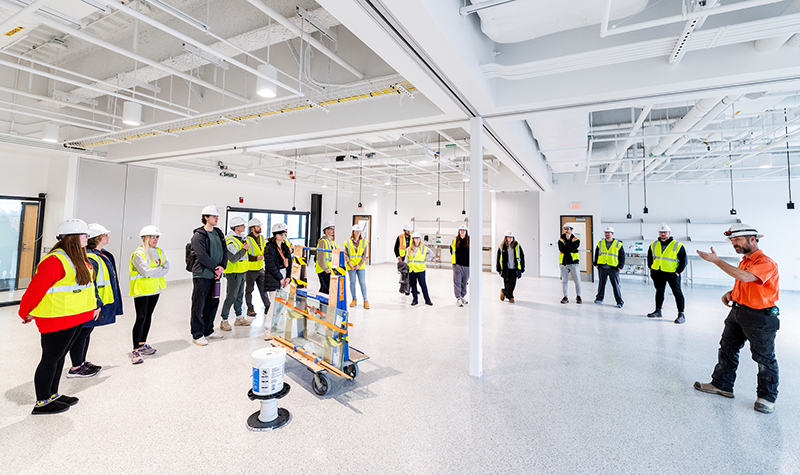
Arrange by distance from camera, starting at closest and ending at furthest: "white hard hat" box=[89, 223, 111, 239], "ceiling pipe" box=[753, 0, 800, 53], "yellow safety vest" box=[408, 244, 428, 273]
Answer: "ceiling pipe" box=[753, 0, 800, 53], "white hard hat" box=[89, 223, 111, 239], "yellow safety vest" box=[408, 244, 428, 273]

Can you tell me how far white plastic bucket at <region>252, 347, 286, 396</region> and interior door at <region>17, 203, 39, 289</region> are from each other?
7.54 metres

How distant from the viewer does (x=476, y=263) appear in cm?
323

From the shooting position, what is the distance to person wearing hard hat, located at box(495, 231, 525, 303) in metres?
6.18

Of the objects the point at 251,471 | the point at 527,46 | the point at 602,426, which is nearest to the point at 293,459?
the point at 251,471

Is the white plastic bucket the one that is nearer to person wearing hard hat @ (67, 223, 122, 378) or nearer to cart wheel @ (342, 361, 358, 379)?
cart wheel @ (342, 361, 358, 379)

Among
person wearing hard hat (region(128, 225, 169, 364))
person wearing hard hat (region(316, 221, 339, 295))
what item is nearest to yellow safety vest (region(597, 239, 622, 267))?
person wearing hard hat (region(316, 221, 339, 295))

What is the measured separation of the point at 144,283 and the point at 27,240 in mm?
5803

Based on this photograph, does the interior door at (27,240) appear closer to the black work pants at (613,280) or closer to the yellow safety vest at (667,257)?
the black work pants at (613,280)

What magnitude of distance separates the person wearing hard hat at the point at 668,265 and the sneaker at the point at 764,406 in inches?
112

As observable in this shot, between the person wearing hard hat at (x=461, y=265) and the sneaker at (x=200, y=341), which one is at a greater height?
the person wearing hard hat at (x=461, y=265)

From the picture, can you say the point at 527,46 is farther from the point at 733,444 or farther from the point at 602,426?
the point at 733,444

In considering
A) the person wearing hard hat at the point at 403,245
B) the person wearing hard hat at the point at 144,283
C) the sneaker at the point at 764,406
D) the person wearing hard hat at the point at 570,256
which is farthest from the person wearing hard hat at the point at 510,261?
the person wearing hard hat at the point at 144,283

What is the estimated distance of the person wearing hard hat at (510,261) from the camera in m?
6.18

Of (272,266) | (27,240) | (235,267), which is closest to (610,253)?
(272,266)
